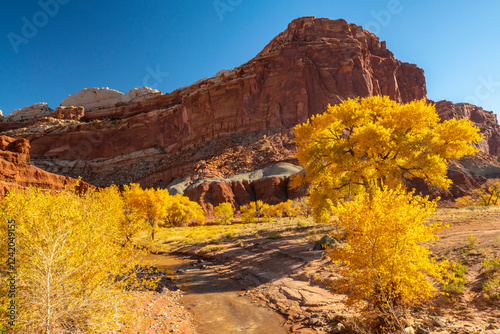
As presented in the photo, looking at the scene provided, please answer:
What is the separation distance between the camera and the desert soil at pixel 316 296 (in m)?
6.93

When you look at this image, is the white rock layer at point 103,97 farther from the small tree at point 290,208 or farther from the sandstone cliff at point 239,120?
the small tree at point 290,208

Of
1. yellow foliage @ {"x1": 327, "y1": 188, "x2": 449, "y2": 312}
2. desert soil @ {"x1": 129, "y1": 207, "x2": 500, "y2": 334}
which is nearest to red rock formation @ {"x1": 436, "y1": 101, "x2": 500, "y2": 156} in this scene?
desert soil @ {"x1": 129, "y1": 207, "x2": 500, "y2": 334}

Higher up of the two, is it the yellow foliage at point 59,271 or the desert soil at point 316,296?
the yellow foliage at point 59,271

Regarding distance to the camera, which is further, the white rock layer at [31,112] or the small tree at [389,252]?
Result: the white rock layer at [31,112]

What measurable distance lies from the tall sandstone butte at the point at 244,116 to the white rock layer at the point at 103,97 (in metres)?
33.7

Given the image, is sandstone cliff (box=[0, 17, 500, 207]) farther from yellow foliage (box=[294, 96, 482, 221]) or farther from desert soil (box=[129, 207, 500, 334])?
desert soil (box=[129, 207, 500, 334])

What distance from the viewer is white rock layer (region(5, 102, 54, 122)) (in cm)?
14150

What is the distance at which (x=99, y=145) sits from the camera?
115m

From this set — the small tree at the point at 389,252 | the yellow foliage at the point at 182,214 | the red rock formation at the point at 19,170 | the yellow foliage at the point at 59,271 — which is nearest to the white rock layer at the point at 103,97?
the yellow foliage at the point at 182,214

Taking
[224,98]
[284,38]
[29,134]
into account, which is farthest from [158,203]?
[29,134]

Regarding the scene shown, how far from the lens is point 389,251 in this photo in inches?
247

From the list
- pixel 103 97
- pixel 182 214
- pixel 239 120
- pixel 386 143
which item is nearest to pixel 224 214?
pixel 182 214

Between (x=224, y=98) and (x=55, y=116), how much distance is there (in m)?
97.3

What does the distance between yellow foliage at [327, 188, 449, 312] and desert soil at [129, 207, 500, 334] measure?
4.00 ft
